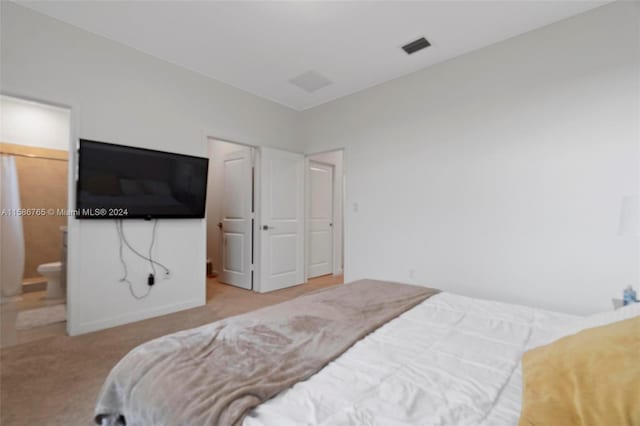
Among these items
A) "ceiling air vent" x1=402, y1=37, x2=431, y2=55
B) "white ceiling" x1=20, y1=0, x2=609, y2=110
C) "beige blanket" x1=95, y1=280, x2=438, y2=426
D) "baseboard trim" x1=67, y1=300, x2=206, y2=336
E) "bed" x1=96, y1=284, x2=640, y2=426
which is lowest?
"baseboard trim" x1=67, y1=300, x2=206, y2=336

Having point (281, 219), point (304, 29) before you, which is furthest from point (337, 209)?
point (304, 29)

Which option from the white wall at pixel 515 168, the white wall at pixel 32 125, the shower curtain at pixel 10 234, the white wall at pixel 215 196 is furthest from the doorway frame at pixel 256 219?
the shower curtain at pixel 10 234

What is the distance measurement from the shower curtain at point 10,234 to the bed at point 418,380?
3.98 m

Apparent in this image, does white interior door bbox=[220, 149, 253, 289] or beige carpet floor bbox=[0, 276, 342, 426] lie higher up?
white interior door bbox=[220, 149, 253, 289]

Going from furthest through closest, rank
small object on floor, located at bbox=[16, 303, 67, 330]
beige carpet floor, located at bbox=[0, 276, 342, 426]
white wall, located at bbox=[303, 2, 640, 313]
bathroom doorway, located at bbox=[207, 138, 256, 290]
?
bathroom doorway, located at bbox=[207, 138, 256, 290] < small object on floor, located at bbox=[16, 303, 67, 330] < white wall, located at bbox=[303, 2, 640, 313] < beige carpet floor, located at bbox=[0, 276, 342, 426]

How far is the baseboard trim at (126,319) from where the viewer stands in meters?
2.55

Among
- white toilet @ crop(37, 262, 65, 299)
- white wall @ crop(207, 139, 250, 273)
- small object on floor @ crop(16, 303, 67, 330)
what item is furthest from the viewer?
white wall @ crop(207, 139, 250, 273)

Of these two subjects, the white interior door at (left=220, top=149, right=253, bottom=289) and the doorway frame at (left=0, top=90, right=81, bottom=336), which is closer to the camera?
the doorway frame at (left=0, top=90, right=81, bottom=336)

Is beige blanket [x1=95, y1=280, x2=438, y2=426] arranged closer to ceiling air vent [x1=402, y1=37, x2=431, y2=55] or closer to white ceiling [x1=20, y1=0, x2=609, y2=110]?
white ceiling [x1=20, y1=0, x2=609, y2=110]

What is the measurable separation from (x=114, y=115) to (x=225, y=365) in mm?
2885

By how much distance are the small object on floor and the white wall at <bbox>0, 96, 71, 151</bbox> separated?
2.22 metres

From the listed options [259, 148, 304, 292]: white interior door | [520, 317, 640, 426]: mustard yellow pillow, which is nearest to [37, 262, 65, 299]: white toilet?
[259, 148, 304, 292]: white interior door

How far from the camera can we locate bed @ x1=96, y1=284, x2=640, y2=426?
0.74m

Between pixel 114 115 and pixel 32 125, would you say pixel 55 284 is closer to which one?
pixel 32 125
